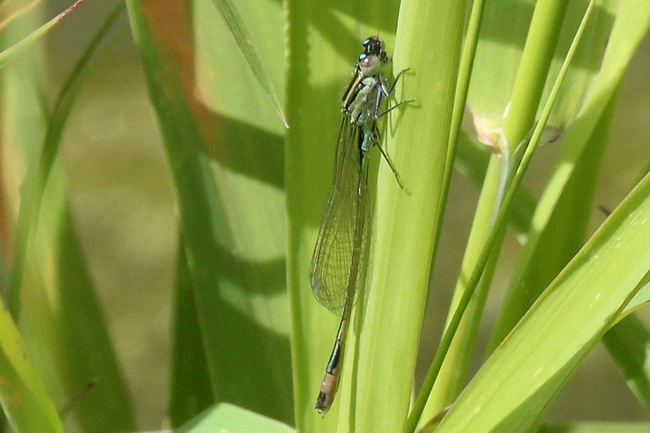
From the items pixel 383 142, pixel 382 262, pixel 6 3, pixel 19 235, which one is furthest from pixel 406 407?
pixel 6 3

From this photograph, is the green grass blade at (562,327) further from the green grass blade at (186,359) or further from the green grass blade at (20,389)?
the green grass blade at (186,359)

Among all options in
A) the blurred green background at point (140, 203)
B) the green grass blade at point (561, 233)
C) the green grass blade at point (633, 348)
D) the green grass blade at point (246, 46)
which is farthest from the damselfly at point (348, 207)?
the blurred green background at point (140, 203)

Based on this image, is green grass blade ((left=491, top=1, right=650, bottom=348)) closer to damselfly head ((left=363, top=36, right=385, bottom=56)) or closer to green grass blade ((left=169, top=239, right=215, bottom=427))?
damselfly head ((left=363, top=36, right=385, bottom=56))

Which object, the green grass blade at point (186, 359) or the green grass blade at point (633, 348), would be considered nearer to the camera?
the green grass blade at point (633, 348)

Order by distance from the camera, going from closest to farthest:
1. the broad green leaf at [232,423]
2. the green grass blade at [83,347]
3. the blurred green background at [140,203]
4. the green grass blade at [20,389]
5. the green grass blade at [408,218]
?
the green grass blade at [408,218], the green grass blade at [20,389], the broad green leaf at [232,423], the green grass blade at [83,347], the blurred green background at [140,203]

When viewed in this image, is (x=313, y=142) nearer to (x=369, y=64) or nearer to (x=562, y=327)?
(x=369, y=64)

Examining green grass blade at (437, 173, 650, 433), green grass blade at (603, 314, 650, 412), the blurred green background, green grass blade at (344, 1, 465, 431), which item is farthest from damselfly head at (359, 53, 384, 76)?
the blurred green background
